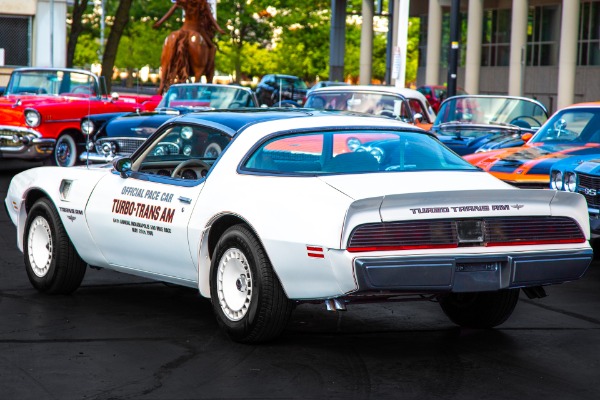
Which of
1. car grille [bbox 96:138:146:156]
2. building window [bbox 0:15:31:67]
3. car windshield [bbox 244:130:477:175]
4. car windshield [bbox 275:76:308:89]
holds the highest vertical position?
building window [bbox 0:15:31:67]

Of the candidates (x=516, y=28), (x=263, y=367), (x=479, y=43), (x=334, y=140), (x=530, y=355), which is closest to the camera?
(x=263, y=367)

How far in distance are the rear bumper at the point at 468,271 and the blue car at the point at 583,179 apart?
3480 mm

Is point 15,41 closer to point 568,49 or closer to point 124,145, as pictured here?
point 568,49

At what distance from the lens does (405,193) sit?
6.61 metres

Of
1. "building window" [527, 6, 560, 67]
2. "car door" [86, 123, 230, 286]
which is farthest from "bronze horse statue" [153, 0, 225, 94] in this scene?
"building window" [527, 6, 560, 67]

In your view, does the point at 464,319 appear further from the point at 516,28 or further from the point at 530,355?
the point at 516,28

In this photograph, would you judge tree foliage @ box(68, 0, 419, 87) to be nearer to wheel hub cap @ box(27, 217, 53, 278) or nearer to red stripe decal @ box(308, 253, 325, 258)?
wheel hub cap @ box(27, 217, 53, 278)

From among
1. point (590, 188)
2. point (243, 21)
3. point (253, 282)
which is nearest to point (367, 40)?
point (243, 21)

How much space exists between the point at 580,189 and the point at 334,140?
153 inches

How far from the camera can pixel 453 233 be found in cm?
662

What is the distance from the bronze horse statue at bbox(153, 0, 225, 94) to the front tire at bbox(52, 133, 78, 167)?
1001 cm

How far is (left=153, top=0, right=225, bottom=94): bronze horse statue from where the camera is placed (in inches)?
1194

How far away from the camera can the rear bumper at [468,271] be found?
6.40 meters

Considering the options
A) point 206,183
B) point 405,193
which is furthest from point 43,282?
point 405,193
